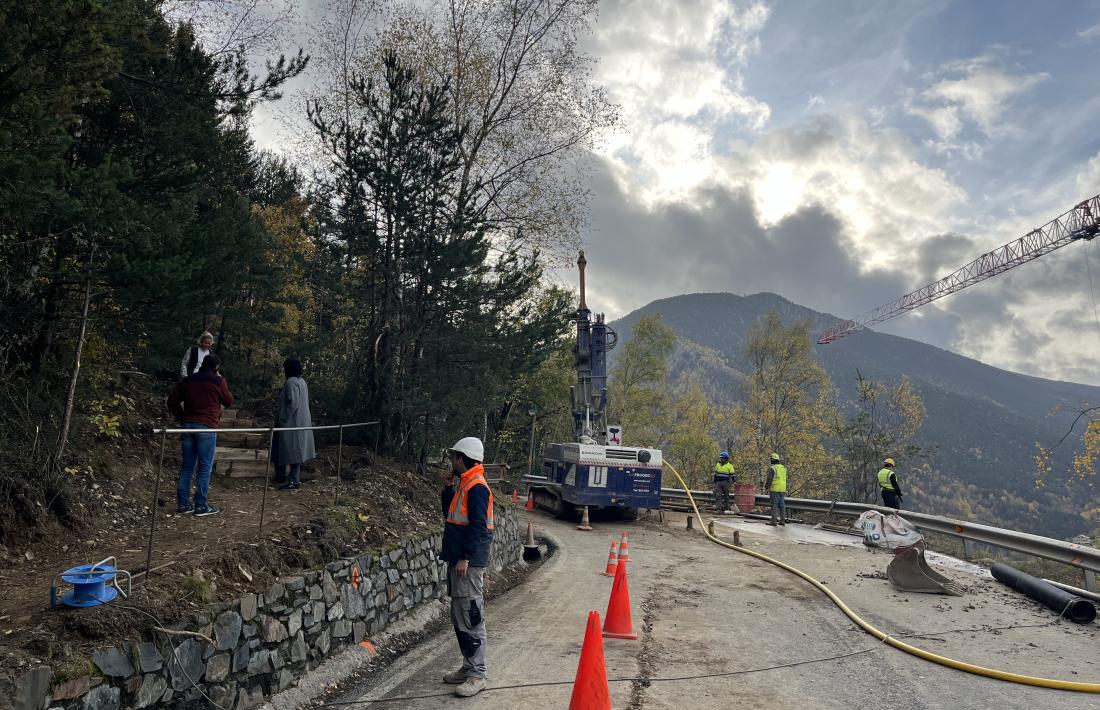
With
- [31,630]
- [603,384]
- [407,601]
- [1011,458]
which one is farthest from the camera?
[1011,458]

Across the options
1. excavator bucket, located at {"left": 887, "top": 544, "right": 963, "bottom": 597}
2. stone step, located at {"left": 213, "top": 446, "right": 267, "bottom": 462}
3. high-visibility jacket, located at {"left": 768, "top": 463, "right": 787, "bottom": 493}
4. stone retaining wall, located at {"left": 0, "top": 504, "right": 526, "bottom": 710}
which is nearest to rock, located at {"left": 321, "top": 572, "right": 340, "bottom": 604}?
stone retaining wall, located at {"left": 0, "top": 504, "right": 526, "bottom": 710}

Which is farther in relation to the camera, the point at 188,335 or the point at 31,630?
the point at 188,335

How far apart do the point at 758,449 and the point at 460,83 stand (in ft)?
119

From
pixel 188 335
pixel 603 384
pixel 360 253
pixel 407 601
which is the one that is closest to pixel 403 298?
pixel 360 253

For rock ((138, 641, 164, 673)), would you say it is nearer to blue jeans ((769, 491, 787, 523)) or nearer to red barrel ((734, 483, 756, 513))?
blue jeans ((769, 491, 787, 523))

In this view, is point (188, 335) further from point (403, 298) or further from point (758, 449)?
point (758, 449)

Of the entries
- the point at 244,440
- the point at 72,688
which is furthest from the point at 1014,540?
the point at 244,440

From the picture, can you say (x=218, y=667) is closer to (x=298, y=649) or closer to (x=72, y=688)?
(x=298, y=649)

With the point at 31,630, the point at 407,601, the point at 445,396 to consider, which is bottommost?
the point at 407,601

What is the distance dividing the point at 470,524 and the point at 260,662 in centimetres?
193

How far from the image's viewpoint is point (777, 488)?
674 inches

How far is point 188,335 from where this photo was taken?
33.8 ft

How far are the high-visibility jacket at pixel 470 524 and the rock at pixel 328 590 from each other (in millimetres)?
1484

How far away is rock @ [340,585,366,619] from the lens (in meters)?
6.42
